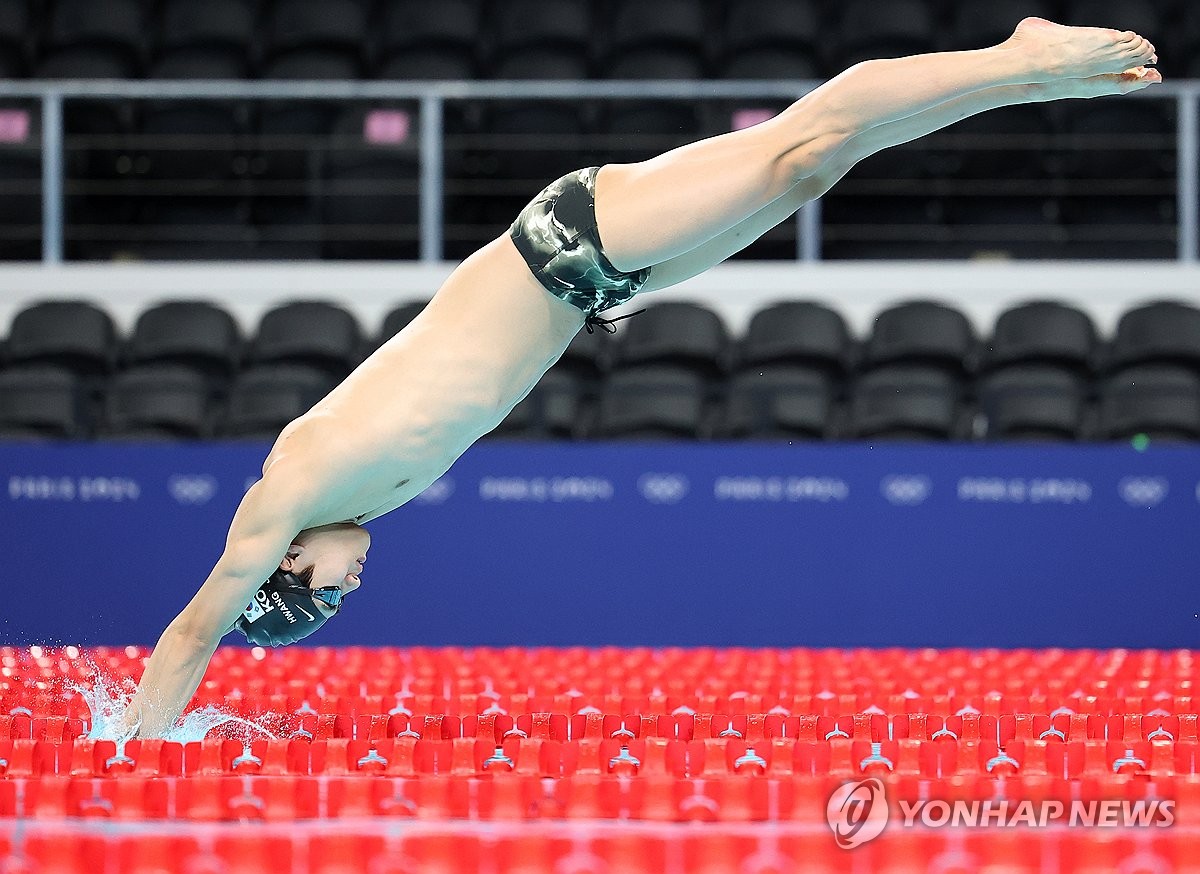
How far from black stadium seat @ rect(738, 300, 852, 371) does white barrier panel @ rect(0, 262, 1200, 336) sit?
27 centimetres

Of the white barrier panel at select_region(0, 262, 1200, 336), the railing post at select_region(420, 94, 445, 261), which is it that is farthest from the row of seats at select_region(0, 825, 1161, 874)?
the railing post at select_region(420, 94, 445, 261)

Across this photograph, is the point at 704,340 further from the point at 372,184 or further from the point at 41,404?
the point at 41,404

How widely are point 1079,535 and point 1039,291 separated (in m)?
1.96

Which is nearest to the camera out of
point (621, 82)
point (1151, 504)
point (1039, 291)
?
point (1151, 504)

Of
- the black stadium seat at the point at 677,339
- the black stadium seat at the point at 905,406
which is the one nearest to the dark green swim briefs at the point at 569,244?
the black stadium seat at the point at 905,406

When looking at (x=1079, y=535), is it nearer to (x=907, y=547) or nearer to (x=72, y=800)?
(x=907, y=547)

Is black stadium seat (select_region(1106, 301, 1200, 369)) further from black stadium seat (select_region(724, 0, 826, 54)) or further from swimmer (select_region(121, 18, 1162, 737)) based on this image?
swimmer (select_region(121, 18, 1162, 737))

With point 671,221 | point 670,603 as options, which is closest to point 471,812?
point 671,221

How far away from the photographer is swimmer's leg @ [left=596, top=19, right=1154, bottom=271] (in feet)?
12.7

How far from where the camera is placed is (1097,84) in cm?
395

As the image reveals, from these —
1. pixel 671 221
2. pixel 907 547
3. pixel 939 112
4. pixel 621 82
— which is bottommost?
pixel 907 547

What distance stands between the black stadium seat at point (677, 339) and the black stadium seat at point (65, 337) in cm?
267

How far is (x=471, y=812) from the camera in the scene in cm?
325

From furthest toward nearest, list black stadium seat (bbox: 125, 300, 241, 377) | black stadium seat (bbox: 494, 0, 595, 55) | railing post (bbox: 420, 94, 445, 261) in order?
black stadium seat (bbox: 494, 0, 595, 55) → railing post (bbox: 420, 94, 445, 261) → black stadium seat (bbox: 125, 300, 241, 377)
